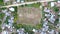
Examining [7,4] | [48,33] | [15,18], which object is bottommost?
[48,33]

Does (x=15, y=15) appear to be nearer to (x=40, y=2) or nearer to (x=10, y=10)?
(x=10, y=10)

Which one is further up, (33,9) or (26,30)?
(33,9)

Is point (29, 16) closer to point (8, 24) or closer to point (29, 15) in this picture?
point (29, 15)

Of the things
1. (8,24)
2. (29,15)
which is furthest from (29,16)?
(8,24)

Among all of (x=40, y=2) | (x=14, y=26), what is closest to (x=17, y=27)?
(x=14, y=26)
